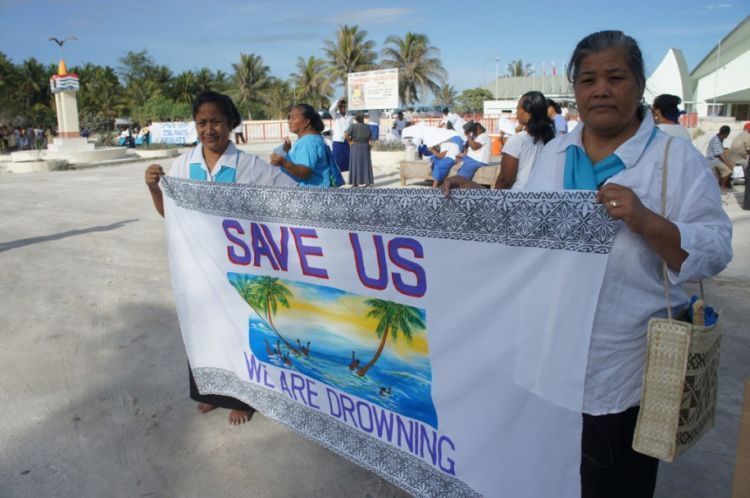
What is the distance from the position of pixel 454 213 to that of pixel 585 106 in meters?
0.55

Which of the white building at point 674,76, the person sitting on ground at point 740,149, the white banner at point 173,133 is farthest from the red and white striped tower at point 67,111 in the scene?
the white building at point 674,76

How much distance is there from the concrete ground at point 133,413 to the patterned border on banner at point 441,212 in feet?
4.15

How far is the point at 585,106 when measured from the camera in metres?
1.73

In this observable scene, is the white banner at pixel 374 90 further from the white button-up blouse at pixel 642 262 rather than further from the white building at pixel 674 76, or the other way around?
the white building at pixel 674 76

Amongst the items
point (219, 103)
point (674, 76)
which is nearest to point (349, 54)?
point (674, 76)

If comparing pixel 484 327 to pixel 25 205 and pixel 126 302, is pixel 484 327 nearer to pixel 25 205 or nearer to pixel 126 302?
pixel 126 302

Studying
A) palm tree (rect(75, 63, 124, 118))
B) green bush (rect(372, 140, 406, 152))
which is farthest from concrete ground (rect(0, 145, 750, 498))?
palm tree (rect(75, 63, 124, 118))

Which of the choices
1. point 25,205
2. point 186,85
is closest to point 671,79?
point 186,85

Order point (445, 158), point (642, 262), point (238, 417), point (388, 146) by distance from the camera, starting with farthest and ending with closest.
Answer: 1. point (388, 146)
2. point (445, 158)
3. point (238, 417)
4. point (642, 262)

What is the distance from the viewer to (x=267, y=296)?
8.77 feet

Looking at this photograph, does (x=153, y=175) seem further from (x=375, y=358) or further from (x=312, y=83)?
(x=312, y=83)

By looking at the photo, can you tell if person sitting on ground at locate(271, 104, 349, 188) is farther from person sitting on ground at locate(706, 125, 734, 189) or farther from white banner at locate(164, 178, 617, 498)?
person sitting on ground at locate(706, 125, 734, 189)

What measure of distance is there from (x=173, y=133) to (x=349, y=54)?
2403 cm

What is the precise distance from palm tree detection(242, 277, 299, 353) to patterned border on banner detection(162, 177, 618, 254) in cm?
31
